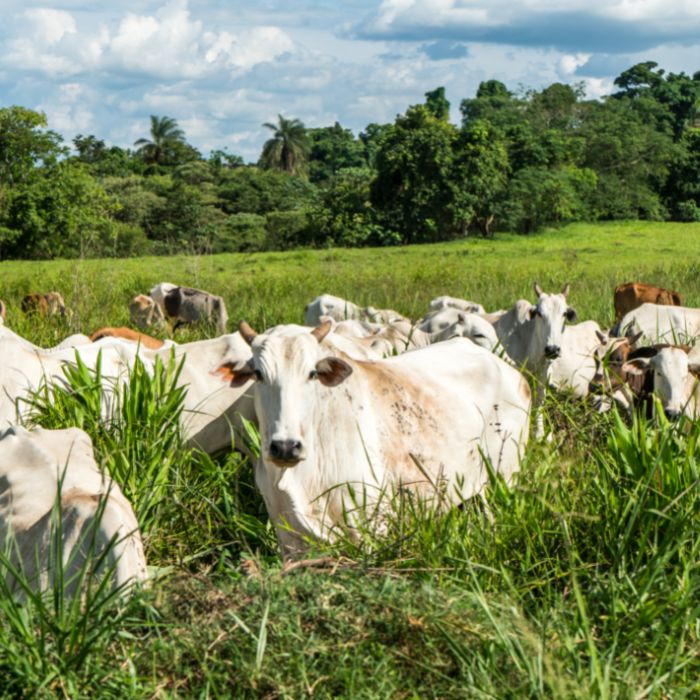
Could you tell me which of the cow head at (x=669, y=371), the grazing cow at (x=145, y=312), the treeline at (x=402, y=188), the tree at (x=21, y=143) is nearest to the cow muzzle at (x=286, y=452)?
the cow head at (x=669, y=371)

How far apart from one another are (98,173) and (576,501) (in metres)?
63.0

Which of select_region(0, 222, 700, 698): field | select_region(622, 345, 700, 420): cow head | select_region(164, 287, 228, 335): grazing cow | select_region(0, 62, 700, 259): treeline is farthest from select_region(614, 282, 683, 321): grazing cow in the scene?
select_region(0, 62, 700, 259): treeline

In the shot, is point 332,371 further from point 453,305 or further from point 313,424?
point 453,305

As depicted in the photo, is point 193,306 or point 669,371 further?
point 193,306

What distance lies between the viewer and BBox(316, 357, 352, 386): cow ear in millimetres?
5020

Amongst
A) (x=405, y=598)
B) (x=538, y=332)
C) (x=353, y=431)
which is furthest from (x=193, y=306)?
(x=405, y=598)

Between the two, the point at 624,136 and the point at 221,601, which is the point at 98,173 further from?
the point at 221,601

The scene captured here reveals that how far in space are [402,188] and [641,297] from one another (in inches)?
1135

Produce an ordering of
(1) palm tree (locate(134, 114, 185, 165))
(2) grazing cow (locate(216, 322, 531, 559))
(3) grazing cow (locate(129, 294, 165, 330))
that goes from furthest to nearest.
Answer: (1) palm tree (locate(134, 114, 185, 165))
(3) grazing cow (locate(129, 294, 165, 330))
(2) grazing cow (locate(216, 322, 531, 559))

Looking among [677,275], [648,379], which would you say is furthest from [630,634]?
[677,275]

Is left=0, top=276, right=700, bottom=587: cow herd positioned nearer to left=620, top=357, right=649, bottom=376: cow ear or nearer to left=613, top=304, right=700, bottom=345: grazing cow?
left=620, top=357, right=649, bottom=376: cow ear

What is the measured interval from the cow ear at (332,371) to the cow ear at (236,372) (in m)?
0.32

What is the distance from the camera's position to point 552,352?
9.71 meters

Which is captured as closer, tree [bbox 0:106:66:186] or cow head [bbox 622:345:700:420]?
cow head [bbox 622:345:700:420]
